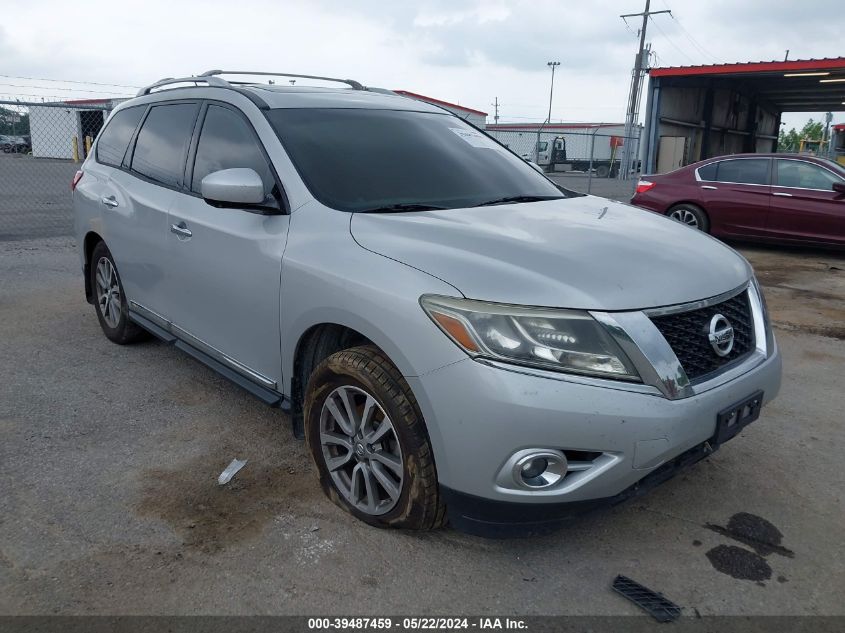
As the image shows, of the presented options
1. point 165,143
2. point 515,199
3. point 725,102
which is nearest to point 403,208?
point 515,199

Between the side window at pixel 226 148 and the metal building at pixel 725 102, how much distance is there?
59.9 ft

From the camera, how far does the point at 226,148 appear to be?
11.5 feet

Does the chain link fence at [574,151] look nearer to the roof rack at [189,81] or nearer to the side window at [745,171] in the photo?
the side window at [745,171]

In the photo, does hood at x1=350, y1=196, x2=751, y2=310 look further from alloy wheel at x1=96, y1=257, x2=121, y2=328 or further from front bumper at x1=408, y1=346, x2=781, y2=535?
alloy wheel at x1=96, y1=257, x2=121, y2=328

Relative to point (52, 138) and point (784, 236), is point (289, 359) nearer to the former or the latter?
point (784, 236)

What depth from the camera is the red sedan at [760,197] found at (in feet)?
30.6

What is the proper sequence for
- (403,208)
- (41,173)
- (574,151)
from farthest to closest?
(574,151) < (41,173) < (403,208)

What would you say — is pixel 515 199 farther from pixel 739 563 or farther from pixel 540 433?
pixel 739 563

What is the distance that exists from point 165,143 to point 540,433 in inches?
121

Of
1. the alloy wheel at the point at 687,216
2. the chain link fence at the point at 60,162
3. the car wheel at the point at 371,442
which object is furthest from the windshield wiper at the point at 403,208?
the alloy wheel at the point at 687,216

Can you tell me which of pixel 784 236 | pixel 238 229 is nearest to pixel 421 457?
pixel 238 229

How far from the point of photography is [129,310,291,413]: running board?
316cm

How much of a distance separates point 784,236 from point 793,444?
7068mm

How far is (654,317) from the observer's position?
232cm
